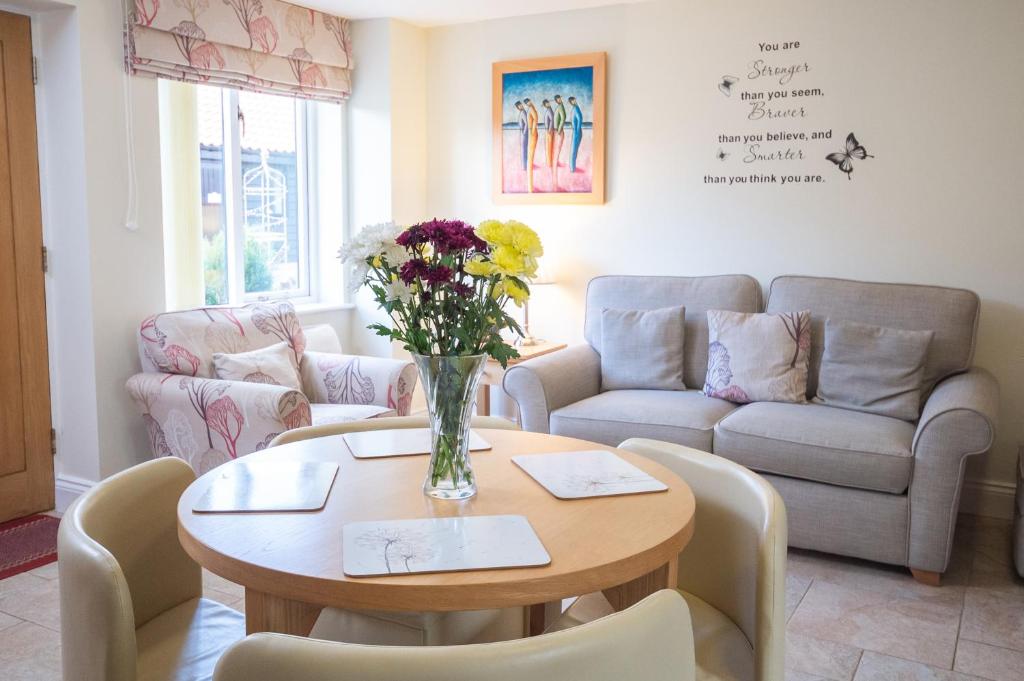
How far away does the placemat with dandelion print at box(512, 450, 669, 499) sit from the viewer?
5.59 feet

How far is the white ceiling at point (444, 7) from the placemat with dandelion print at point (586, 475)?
314 cm

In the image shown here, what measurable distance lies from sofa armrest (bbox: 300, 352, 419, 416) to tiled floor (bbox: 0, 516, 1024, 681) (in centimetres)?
109

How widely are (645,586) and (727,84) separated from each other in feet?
10.3

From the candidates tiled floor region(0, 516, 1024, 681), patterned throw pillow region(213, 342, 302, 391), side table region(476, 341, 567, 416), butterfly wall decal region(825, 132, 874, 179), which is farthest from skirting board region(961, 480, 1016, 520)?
patterned throw pillow region(213, 342, 302, 391)

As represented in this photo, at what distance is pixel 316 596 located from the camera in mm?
1296

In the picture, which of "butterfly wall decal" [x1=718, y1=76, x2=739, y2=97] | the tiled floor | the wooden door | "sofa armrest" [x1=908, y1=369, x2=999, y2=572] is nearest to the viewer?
the tiled floor

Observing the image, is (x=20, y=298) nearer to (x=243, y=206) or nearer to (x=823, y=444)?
(x=243, y=206)

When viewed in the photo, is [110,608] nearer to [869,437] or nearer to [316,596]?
[316,596]

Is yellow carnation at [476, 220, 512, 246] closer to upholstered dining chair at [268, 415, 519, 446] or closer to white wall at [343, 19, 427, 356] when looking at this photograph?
upholstered dining chair at [268, 415, 519, 446]

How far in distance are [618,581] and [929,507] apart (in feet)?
6.82

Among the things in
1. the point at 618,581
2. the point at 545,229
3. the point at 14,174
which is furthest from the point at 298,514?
the point at 545,229

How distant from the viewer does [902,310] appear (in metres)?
3.63

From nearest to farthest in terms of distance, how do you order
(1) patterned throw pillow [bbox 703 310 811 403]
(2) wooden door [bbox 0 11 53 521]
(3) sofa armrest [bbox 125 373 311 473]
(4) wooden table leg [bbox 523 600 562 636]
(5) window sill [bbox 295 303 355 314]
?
(4) wooden table leg [bbox 523 600 562 636]
(3) sofa armrest [bbox 125 373 311 473]
(2) wooden door [bbox 0 11 53 521]
(1) patterned throw pillow [bbox 703 310 811 403]
(5) window sill [bbox 295 303 355 314]

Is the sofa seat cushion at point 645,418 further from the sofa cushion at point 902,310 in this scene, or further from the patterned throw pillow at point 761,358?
the sofa cushion at point 902,310
